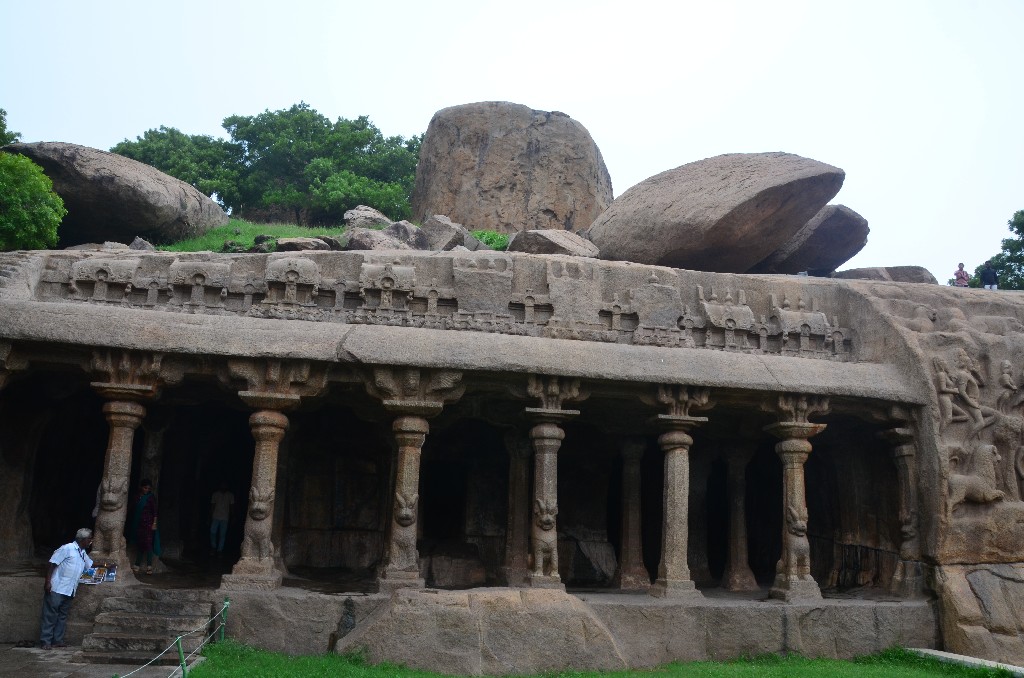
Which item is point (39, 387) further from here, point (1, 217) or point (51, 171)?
point (51, 171)

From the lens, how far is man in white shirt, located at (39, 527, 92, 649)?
834cm

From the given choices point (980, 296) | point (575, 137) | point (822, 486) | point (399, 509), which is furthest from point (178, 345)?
point (575, 137)

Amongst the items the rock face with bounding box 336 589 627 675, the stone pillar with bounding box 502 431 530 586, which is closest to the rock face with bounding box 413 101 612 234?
the stone pillar with bounding box 502 431 530 586

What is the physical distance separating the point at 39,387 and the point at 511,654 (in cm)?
642

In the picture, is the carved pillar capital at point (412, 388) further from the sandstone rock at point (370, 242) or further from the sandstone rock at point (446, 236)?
the sandstone rock at point (370, 242)

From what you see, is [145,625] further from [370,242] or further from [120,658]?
[370,242]

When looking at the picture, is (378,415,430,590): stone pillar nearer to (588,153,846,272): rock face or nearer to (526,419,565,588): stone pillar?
(526,419,565,588): stone pillar

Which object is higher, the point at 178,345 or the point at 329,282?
the point at 329,282

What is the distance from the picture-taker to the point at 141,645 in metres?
8.02

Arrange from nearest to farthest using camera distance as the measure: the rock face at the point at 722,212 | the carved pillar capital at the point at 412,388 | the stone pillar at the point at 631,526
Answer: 1. the carved pillar capital at the point at 412,388
2. the stone pillar at the point at 631,526
3. the rock face at the point at 722,212

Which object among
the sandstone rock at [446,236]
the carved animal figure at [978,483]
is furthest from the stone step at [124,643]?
the carved animal figure at [978,483]

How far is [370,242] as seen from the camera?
14406 mm

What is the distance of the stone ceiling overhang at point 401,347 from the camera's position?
9.02 m

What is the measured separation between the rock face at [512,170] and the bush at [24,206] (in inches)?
293
